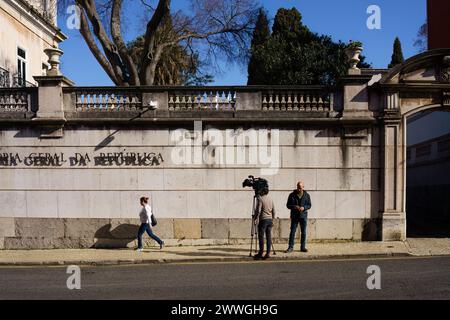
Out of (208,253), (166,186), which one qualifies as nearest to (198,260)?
(208,253)

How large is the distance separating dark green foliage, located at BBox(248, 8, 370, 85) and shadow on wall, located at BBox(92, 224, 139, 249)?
14.1m

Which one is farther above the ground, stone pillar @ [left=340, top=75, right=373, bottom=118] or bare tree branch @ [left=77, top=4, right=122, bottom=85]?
bare tree branch @ [left=77, top=4, right=122, bottom=85]

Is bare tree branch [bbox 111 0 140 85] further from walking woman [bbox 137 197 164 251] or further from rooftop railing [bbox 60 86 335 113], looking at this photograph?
walking woman [bbox 137 197 164 251]

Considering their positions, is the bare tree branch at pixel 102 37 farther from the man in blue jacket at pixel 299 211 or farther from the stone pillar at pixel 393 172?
the stone pillar at pixel 393 172

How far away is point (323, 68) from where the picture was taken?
76.3 feet

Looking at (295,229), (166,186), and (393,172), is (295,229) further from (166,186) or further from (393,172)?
(166,186)

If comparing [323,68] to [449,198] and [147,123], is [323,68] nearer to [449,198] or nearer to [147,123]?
[449,198]

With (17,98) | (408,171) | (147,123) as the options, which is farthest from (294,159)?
(408,171)

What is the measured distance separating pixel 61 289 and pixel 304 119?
24.9 feet

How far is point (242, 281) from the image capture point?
788 cm

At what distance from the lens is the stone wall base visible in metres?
12.0

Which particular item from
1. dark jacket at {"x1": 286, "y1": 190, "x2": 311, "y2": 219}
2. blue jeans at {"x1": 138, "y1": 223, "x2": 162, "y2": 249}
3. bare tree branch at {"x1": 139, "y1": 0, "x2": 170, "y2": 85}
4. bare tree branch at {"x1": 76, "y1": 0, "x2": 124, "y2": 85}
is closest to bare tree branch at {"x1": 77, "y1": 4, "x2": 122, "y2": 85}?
bare tree branch at {"x1": 76, "y1": 0, "x2": 124, "y2": 85}

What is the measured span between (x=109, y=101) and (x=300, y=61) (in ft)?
46.0

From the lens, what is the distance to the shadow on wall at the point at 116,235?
474 inches
